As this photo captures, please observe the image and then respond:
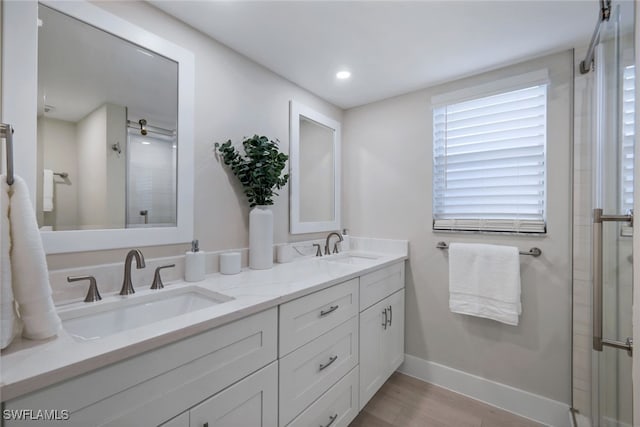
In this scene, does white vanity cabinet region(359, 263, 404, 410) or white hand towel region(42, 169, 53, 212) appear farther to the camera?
white vanity cabinet region(359, 263, 404, 410)

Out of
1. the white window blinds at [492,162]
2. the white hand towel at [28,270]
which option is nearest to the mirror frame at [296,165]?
the white window blinds at [492,162]

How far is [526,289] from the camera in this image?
1.79 m

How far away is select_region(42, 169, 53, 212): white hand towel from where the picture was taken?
1025 millimetres

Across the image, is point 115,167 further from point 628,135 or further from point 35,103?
point 628,135

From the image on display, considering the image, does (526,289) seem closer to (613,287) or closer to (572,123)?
(613,287)

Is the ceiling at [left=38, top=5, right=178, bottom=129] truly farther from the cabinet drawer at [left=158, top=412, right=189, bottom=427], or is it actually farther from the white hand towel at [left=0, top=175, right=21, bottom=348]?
the cabinet drawer at [left=158, top=412, right=189, bottom=427]

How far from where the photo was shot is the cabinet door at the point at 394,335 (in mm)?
1946

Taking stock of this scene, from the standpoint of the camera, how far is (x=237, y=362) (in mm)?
973

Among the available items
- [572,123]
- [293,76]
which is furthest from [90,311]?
[572,123]

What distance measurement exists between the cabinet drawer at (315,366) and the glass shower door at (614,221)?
1063 mm

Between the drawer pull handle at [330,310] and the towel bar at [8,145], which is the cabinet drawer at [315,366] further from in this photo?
the towel bar at [8,145]

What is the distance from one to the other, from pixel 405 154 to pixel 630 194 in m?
1.44

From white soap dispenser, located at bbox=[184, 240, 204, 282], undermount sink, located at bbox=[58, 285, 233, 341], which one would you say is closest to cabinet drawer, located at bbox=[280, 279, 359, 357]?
undermount sink, located at bbox=[58, 285, 233, 341]

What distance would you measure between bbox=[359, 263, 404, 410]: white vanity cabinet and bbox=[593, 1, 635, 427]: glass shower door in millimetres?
1041
